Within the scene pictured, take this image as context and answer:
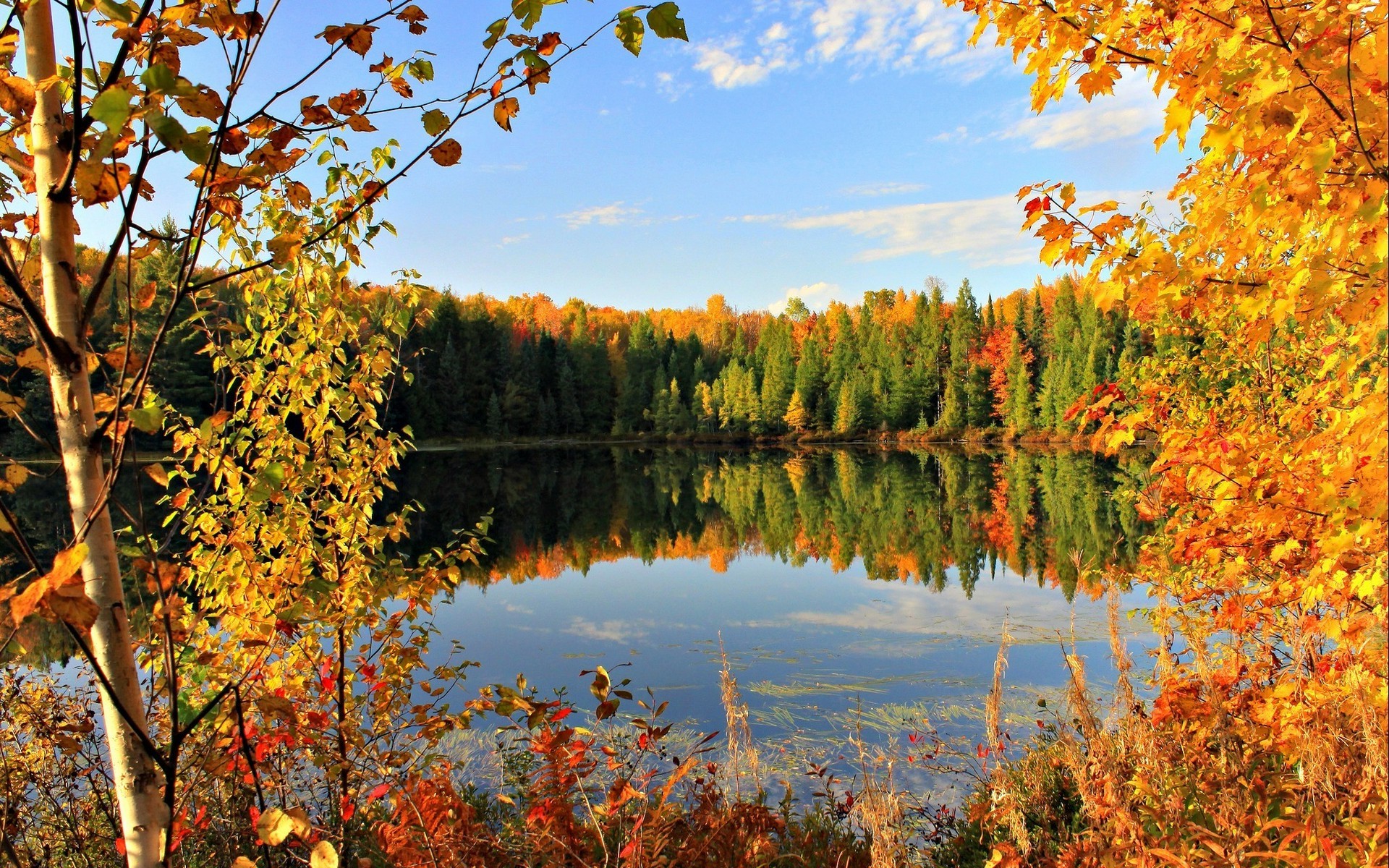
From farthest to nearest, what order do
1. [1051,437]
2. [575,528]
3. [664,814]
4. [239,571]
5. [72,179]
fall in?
[1051,437] → [575,528] → [239,571] → [664,814] → [72,179]

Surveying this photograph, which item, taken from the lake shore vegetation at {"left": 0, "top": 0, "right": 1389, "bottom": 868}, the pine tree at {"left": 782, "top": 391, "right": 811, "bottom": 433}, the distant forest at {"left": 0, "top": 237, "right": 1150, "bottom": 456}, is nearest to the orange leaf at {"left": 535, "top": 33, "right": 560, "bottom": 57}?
the lake shore vegetation at {"left": 0, "top": 0, "right": 1389, "bottom": 868}

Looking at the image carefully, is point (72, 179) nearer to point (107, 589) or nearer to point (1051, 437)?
point (107, 589)

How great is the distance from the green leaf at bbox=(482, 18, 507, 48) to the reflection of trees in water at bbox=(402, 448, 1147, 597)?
22.4 ft

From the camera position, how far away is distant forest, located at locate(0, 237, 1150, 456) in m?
47.2

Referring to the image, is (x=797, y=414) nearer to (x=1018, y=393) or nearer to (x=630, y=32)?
(x=1018, y=393)

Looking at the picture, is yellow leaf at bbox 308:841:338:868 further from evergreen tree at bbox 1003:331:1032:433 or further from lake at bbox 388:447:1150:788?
evergreen tree at bbox 1003:331:1032:433

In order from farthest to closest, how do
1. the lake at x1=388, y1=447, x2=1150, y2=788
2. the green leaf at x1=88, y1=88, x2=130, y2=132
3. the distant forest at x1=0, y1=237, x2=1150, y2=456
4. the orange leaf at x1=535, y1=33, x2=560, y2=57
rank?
the distant forest at x1=0, y1=237, x2=1150, y2=456 → the lake at x1=388, y1=447, x2=1150, y2=788 → the orange leaf at x1=535, y1=33, x2=560, y2=57 → the green leaf at x1=88, y1=88, x2=130, y2=132

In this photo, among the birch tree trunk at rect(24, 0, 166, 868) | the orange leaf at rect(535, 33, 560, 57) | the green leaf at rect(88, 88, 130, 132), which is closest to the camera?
the green leaf at rect(88, 88, 130, 132)

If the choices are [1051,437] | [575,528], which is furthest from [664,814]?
[1051,437]

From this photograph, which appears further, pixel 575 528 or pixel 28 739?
pixel 575 528

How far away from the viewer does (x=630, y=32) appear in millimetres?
1443

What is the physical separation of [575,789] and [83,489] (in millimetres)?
2588

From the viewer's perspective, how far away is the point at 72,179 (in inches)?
50.7

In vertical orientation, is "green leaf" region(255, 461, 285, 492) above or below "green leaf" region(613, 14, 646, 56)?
below
